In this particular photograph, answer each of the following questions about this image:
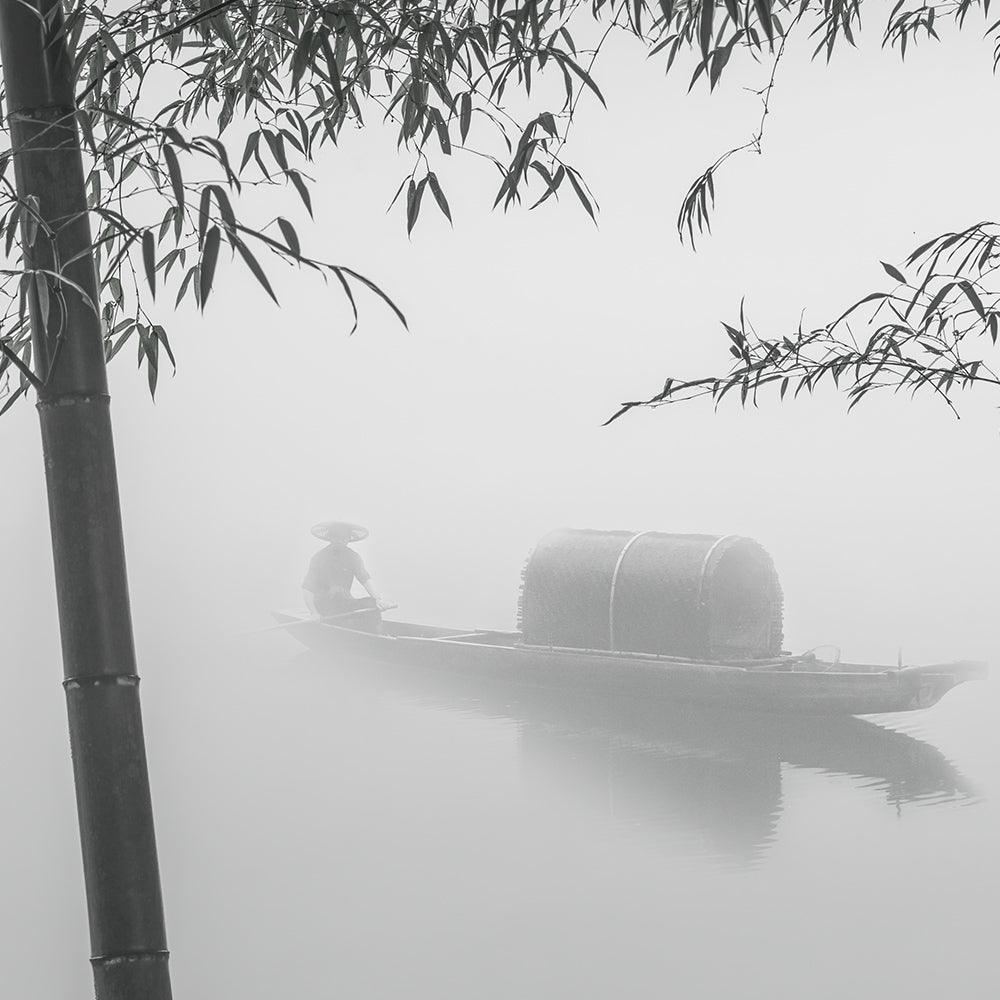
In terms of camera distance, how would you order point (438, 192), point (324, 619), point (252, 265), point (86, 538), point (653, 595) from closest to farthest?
point (252, 265), point (86, 538), point (438, 192), point (653, 595), point (324, 619)

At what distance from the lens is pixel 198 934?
402 cm

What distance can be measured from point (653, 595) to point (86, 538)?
195 inches

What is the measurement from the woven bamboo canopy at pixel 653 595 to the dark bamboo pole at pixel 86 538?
481 cm

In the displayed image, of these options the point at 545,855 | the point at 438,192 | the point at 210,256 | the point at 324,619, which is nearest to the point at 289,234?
the point at 210,256

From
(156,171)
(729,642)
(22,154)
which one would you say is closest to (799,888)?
(729,642)

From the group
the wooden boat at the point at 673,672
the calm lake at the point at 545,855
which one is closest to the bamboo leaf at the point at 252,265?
the calm lake at the point at 545,855

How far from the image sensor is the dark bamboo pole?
805 millimetres

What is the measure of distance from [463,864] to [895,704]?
76.5 inches

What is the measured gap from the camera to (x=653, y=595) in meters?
5.61

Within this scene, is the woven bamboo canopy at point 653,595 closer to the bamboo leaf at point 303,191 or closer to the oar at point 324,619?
the oar at point 324,619

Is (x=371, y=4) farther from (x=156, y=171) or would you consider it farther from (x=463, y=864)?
(x=463, y=864)

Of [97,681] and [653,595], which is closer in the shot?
[97,681]

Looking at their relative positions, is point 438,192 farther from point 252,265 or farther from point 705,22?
point 252,265

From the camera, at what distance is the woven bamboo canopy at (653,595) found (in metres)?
5.51
